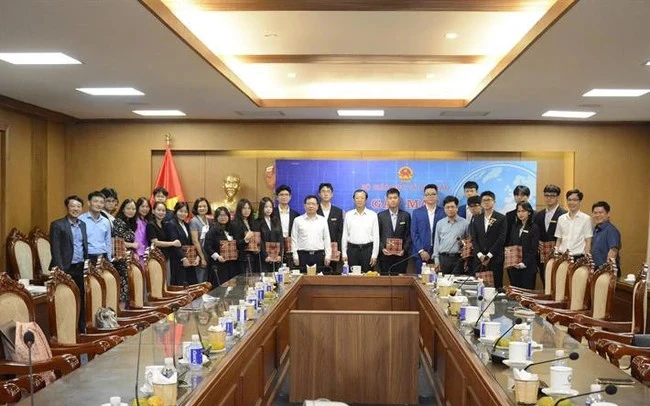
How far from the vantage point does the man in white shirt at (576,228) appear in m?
7.68

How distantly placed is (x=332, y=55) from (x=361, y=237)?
2.40 m

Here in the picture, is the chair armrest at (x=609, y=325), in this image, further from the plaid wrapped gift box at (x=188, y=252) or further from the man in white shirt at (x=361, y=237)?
the plaid wrapped gift box at (x=188, y=252)

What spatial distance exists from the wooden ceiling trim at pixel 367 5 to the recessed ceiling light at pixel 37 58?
1.30m

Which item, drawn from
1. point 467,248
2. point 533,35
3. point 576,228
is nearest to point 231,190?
point 467,248

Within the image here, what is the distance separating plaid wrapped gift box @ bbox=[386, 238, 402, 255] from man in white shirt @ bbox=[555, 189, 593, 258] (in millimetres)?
1820

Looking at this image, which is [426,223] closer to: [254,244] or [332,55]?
[254,244]

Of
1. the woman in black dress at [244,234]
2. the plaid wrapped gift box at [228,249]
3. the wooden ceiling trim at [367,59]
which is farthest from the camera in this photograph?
the woman in black dress at [244,234]

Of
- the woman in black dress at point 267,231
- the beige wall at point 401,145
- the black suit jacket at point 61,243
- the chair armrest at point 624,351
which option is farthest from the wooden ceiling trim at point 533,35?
the black suit jacket at point 61,243

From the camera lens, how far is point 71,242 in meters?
6.87

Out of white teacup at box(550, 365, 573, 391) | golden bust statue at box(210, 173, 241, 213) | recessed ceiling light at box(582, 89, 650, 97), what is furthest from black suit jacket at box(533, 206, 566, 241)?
white teacup at box(550, 365, 573, 391)

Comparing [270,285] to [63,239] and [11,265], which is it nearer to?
[63,239]

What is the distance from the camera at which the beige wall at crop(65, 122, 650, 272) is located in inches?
400

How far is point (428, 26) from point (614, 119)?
5.19 meters

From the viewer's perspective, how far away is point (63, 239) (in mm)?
6809
